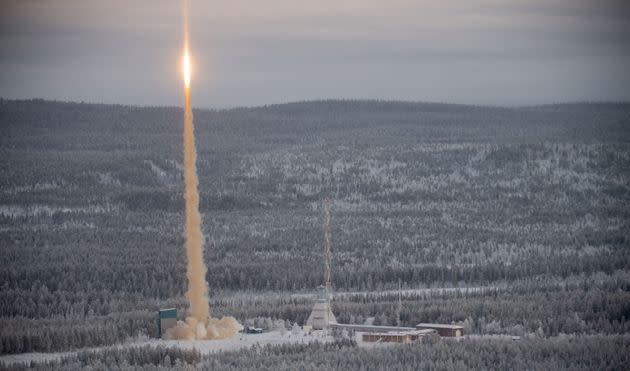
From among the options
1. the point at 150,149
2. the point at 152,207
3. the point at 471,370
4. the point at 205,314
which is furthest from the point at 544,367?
the point at 150,149

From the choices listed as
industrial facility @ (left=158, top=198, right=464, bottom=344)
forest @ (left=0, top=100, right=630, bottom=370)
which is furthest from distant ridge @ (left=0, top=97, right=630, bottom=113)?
industrial facility @ (left=158, top=198, right=464, bottom=344)

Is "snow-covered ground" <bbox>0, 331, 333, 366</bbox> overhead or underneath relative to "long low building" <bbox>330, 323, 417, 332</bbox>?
underneath

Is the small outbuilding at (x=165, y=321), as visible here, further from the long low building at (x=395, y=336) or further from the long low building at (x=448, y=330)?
the long low building at (x=448, y=330)

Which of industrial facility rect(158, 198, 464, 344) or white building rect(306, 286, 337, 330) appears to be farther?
white building rect(306, 286, 337, 330)

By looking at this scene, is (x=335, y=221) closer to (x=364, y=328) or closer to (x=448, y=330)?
(x=364, y=328)

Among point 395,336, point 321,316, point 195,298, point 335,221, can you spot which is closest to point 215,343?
point 195,298

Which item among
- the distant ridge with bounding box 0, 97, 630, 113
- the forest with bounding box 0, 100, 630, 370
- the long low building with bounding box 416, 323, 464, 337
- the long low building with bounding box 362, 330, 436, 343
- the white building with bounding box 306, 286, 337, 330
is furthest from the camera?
the distant ridge with bounding box 0, 97, 630, 113

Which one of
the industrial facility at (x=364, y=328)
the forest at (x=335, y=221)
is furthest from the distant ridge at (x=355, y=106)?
the industrial facility at (x=364, y=328)

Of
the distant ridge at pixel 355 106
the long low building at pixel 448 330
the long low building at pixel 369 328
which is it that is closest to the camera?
the long low building at pixel 448 330

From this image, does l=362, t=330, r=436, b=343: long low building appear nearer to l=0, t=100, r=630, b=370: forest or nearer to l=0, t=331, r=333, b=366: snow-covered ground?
l=0, t=331, r=333, b=366: snow-covered ground

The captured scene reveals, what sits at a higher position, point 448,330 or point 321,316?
point 321,316
